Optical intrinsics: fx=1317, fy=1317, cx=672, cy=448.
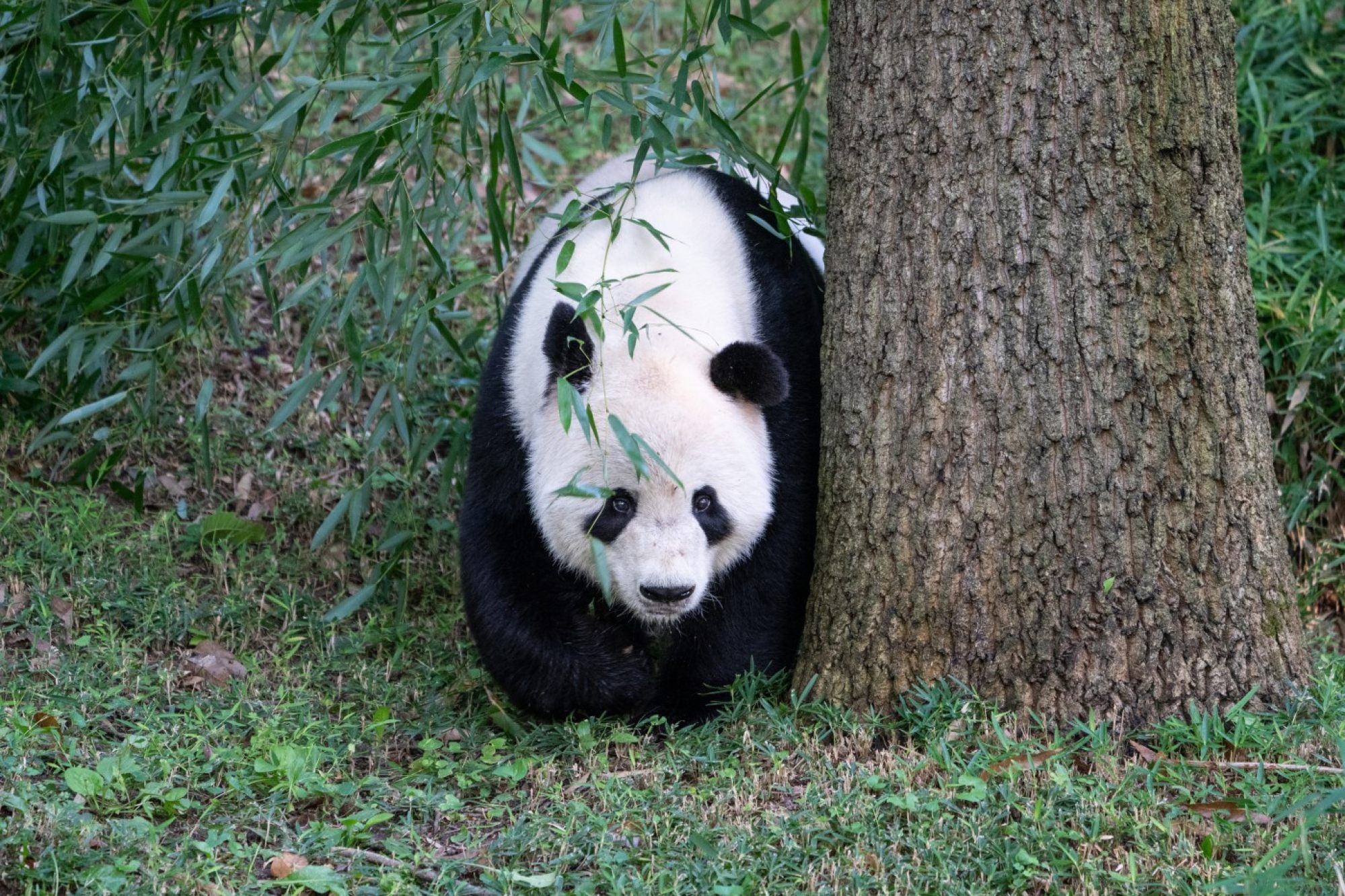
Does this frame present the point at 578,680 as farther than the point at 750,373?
Yes

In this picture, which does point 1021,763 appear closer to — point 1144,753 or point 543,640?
point 1144,753

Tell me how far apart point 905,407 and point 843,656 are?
25.4 inches

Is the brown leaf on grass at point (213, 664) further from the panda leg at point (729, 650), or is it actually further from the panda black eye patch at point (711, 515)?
the panda black eye patch at point (711, 515)

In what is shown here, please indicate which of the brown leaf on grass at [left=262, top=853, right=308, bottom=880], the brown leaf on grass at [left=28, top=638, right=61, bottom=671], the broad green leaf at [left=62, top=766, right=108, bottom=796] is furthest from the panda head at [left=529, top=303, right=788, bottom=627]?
the brown leaf on grass at [left=28, top=638, right=61, bottom=671]

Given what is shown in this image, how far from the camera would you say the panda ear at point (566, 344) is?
3305mm

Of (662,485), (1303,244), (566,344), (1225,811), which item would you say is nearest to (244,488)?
(566,344)

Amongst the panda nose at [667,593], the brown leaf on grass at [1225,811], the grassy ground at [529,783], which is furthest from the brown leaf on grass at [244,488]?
the brown leaf on grass at [1225,811]

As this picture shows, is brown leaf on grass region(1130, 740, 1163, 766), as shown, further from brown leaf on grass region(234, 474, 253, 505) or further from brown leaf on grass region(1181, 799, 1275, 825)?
brown leaf on grass region(234, 474, 253, 505)

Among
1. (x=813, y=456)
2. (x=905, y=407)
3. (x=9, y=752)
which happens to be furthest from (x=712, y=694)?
(x=9, y=752)

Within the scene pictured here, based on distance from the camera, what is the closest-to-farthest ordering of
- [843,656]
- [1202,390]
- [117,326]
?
[1202,390] < [843,656] < [117,326]

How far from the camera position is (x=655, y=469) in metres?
3.24

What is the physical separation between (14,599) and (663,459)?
2.11m

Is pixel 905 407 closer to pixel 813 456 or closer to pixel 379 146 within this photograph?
pixel 813 456

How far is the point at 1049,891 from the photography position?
2537 millimetres
